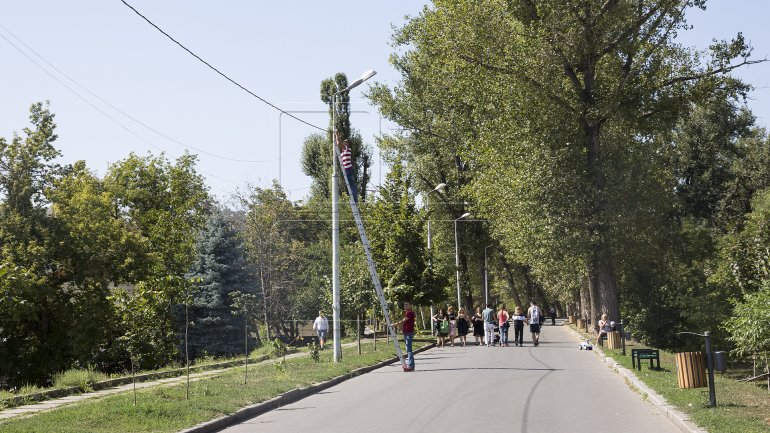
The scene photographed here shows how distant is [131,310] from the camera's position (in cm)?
1911

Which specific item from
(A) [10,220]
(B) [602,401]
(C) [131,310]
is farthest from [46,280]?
(B) [602,401]

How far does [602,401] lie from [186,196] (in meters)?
45.4

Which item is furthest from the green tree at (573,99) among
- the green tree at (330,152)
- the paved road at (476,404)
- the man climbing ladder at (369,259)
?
the green tree at (330,152)

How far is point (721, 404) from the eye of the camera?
49.5 feet

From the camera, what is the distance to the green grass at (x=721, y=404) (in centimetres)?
1267

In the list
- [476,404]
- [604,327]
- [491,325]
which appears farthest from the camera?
[491,325]

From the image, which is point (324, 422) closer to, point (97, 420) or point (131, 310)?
point (97, 420)

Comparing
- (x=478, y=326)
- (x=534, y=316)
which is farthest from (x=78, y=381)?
(x=478, y=326)

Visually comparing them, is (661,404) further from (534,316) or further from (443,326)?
(443,326)

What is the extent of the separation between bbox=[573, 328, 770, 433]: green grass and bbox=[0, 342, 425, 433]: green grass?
7163mm

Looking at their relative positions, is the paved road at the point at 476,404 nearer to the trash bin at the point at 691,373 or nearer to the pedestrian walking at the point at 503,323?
the trash bin at the point at 691,373

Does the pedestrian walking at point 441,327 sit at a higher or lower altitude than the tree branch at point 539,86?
lower

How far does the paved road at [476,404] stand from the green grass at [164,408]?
0.73 meters

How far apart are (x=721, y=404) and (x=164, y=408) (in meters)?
8.72
